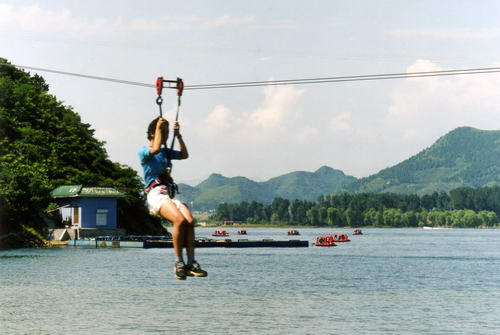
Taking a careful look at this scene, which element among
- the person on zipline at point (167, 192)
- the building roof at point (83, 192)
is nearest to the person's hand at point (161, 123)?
the person on zipline at point (167, 192)

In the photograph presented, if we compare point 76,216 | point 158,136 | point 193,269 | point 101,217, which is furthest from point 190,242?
point 101,217

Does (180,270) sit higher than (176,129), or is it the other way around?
(176,129)

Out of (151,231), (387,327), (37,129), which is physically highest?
(37,129)

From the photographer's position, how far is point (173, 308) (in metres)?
90.9

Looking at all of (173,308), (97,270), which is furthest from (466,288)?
(97,270)

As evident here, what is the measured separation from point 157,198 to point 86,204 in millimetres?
124224

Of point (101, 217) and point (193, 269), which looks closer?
point (193, 269)

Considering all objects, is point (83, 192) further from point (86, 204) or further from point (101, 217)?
point (101, 217)

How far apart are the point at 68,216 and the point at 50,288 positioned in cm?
4100

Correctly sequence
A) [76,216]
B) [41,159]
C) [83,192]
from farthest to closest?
[41,159], [76,216], [83,192]

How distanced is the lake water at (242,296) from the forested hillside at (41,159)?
893cm

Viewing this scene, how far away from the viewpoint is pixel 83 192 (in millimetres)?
137375

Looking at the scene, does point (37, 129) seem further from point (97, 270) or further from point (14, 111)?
point (97, 270)

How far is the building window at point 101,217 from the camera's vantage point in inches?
5636
